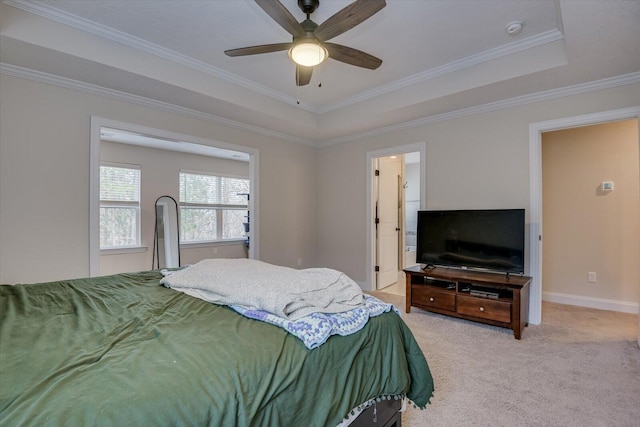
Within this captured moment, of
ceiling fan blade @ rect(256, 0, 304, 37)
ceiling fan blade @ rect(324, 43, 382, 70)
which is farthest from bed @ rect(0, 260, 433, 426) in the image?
ceiling fan blade @ rect(324, 43, 382, 70)

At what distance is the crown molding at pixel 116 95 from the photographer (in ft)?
8.65

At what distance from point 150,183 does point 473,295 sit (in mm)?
5394

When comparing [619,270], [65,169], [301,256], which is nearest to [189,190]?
[301,256]

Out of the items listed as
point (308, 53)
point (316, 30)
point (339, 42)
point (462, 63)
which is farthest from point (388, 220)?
point (316, 30)

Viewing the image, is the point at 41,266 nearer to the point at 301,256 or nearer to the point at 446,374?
the point at 301,256

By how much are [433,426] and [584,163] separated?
3.86 metres

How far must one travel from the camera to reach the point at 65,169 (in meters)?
2.87

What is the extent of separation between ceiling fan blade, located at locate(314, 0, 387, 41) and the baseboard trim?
13.7 feet

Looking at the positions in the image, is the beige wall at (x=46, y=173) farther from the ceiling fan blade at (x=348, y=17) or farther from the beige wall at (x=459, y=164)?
the beige wall at (x=459, y=164)

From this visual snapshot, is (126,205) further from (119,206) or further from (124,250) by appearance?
(124,250)

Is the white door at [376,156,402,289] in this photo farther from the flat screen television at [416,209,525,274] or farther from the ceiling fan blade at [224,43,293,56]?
the ceiling fan blade at [224,43,293,56]

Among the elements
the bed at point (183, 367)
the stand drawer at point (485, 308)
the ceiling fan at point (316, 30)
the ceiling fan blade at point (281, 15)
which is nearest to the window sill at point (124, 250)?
the bed at point (183, 367)

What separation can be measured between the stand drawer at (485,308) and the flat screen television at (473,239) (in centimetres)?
34

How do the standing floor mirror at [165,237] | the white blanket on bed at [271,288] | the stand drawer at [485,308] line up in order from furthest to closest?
1. the standing floor mirror at [165,237]
2. the stand drawer at [485,308]
3. the white blanket on bed at [271,288]
